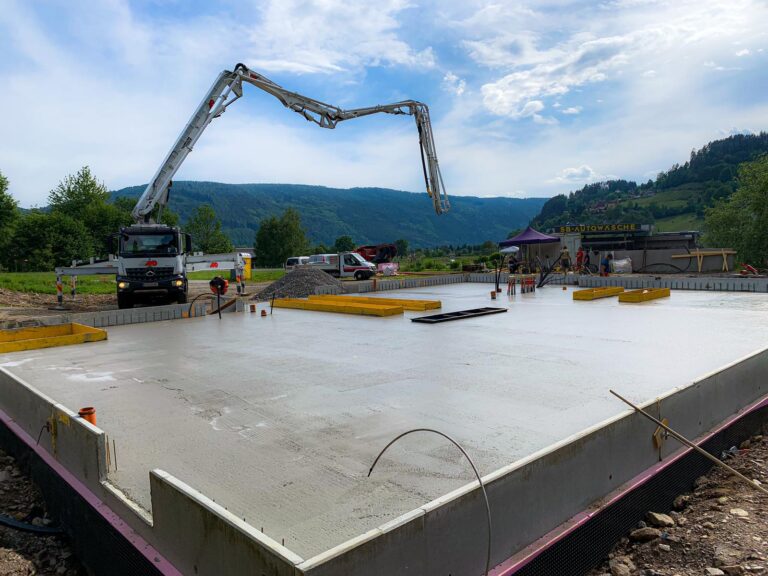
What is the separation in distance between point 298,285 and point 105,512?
1449 centimetres

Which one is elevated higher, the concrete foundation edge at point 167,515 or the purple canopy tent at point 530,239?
the purple canopy tent at point 530,239

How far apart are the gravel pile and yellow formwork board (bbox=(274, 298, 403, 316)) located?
280 centimetres

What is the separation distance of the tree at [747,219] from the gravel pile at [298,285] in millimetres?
22259

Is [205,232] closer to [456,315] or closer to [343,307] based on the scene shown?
[343,307]

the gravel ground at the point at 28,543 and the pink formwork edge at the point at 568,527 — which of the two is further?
the gravel ground at the point at 28,543

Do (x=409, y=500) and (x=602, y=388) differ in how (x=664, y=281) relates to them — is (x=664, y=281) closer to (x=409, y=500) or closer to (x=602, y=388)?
(x=602, y=388)

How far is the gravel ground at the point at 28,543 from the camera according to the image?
354 centimetres

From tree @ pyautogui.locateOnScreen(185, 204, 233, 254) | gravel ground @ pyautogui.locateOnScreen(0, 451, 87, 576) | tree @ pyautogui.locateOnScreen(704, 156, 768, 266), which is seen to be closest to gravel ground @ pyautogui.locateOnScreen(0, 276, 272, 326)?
gravel ground @ pyautogui.locateOnScreen(0, 451, 87, 576)

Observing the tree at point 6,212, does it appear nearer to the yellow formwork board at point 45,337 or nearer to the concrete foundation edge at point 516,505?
the yellow formwork board at point 45,337

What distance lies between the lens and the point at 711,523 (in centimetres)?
387

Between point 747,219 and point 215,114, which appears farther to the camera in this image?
point 747,219

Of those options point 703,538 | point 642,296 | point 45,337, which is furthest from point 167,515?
point 642,296

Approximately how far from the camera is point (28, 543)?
12.7 ft

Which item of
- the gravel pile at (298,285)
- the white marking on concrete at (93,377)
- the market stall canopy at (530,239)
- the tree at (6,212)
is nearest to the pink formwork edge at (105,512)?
the white marking on concrete at (93,377)
